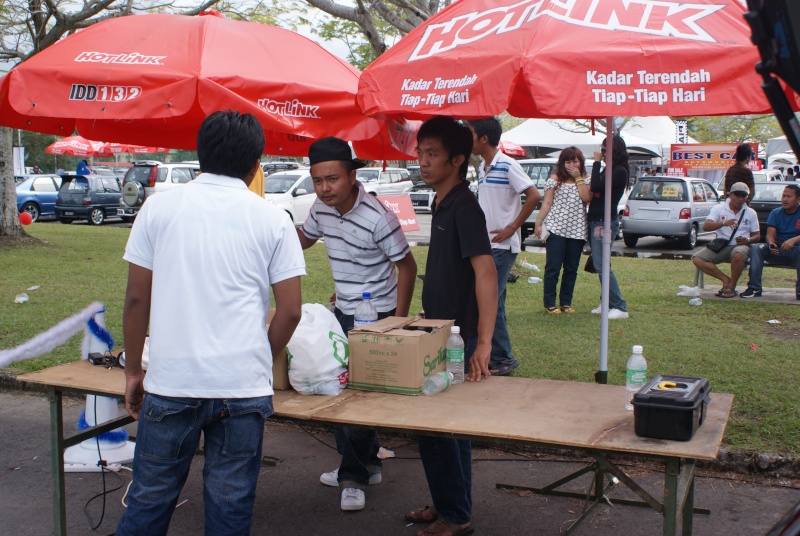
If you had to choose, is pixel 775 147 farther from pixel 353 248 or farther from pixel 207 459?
pixel 207 459

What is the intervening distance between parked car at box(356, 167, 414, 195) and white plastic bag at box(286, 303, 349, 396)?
23.3m

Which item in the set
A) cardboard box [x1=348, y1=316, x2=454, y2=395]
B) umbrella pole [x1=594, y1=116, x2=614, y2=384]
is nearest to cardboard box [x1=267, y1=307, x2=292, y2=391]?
cardboard box [x1=348, y1=316, x2=454, y2=395]

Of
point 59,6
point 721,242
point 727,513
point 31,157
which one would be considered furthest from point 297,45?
point 31,157

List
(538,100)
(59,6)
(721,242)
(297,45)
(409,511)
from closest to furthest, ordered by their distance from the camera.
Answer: (538,100) < (409,511) < (297,45) < (721,242) < (59,6)

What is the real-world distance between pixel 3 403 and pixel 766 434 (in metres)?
5.83

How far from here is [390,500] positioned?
4523 millimetres

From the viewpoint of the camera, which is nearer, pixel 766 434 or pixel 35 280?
pixel 766 434

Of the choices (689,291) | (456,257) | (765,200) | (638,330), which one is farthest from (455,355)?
(765,200)

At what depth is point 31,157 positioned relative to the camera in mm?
51500

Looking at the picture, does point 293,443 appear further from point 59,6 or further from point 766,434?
point 59,6

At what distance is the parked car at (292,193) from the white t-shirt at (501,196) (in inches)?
625

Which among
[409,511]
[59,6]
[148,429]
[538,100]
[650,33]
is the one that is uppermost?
[59,6]

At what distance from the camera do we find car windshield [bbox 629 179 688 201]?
59.0 feet

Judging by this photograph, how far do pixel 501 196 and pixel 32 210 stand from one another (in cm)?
2342
